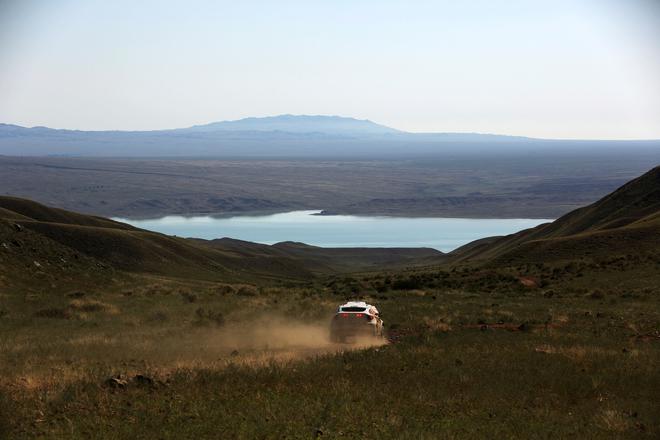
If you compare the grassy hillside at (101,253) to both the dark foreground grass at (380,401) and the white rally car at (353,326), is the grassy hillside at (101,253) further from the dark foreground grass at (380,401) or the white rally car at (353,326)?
the dark foreground grass at (380,401)

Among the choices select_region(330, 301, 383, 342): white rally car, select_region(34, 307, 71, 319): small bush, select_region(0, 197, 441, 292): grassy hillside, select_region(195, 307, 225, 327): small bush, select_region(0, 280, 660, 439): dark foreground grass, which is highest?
select_region(0, 280, 660, 439): dark foreground grass

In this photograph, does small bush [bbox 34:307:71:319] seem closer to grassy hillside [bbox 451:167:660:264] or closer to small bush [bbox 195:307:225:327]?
small bush [bbox 195:307:225:327]

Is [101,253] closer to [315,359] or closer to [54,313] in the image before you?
[54,313]

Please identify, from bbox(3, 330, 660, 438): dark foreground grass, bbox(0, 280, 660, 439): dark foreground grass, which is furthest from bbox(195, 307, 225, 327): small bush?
bbox(3, 330, 660, 438): dark foreground grass

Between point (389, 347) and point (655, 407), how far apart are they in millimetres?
7517

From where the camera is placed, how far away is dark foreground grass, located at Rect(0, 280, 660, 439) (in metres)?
11.2

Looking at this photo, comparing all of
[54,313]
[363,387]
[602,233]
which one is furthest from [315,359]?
[602,233]

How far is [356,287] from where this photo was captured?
46875mm

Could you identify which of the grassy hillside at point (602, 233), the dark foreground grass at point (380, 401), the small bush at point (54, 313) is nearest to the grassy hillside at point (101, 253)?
the small bush at point (54, 313)

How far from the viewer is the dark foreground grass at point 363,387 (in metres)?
11.2

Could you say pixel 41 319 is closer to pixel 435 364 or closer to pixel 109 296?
pixel 109 296

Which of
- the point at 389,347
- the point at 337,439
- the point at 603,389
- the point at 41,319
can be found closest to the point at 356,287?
the point at 41,319

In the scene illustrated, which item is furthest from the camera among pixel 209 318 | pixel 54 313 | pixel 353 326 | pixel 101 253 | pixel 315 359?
pixel 101 253

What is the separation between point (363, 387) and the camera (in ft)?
45.7
